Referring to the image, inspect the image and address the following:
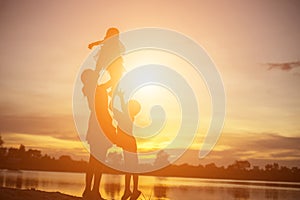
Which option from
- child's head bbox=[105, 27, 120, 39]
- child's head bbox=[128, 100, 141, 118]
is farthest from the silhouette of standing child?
child's head bbox=[105, 27, 120, 39]

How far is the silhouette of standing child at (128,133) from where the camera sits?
6.16 metres

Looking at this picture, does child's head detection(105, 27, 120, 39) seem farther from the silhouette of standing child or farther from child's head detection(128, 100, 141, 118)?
child's head detection(128, 100, 141, 118)

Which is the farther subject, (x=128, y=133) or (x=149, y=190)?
(x=149, y=190)

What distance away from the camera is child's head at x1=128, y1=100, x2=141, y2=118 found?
244 inches

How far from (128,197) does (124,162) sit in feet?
1.71

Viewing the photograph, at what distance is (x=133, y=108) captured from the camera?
6.23 metres

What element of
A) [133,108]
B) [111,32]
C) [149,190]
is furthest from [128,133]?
[149,190]

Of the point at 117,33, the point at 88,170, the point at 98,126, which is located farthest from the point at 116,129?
the point at 117,33

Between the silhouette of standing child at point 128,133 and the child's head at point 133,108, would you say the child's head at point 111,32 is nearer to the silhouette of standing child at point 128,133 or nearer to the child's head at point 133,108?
the silhouette of standing child at point 128,133

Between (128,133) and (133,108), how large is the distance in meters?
Result: 0.38

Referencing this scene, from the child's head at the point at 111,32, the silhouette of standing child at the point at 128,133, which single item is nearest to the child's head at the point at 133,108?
the silhouette of standing child at the point at 128,133

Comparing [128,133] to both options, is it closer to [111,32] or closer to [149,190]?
[111,32]

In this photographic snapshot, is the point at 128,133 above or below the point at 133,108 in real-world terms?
below

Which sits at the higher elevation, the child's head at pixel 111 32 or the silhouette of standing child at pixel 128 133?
the child's head at pixel 111 32
